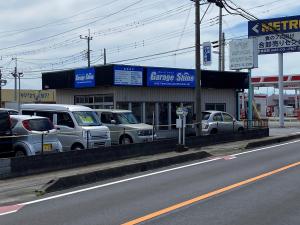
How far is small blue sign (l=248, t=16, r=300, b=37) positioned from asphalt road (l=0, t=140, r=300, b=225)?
28894 mm

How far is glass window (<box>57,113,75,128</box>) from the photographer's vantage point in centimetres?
2036

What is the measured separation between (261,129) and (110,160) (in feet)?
46.0

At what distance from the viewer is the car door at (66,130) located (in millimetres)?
19781

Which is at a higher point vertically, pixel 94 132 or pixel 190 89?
pixel 190 89

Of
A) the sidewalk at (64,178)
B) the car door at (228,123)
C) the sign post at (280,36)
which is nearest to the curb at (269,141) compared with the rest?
the car door at (228,123)

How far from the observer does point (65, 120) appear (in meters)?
20.6

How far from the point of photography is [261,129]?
29.8m

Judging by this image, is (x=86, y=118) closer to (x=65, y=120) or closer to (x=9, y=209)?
(x=65, y=120)

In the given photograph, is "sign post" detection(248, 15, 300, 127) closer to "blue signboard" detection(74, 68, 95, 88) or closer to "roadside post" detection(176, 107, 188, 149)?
"blue signboard" detection(74, 68, 95, 88)

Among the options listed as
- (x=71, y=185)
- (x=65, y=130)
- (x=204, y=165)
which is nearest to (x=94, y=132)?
(x=65, y=130)

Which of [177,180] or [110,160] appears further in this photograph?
[110,160]

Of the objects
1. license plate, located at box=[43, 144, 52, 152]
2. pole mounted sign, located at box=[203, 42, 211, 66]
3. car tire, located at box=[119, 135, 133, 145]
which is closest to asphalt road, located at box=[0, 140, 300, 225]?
license plate, located at box=[43, 144, 52, 152]

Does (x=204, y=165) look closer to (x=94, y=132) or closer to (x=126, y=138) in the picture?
(x=94, y=132)

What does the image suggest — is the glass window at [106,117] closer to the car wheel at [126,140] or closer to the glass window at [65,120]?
the car wheel at [126,140]
